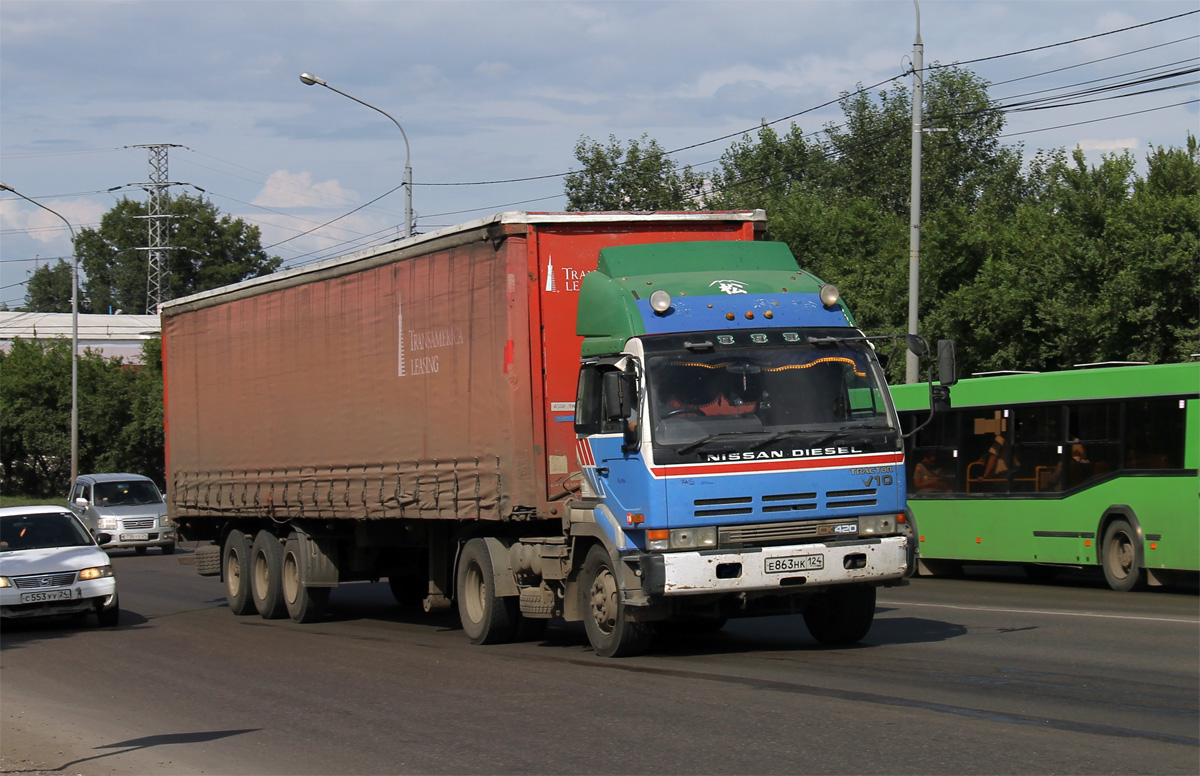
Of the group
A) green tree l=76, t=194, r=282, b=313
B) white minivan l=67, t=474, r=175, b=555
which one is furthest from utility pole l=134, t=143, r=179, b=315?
white minivan l=67, t=474, r=175, b=555

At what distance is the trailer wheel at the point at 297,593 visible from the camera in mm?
17406

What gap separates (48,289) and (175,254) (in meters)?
42.1

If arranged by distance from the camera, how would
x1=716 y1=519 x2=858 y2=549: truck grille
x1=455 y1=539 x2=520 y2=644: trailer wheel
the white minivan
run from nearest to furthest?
x1=716 y1=519 x2=858 y2=549: truck grille < x1=455 y1=539 x2=520 y2=644: trailer wheel < the white minivan

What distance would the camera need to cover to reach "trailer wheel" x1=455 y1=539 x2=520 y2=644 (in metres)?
13.2

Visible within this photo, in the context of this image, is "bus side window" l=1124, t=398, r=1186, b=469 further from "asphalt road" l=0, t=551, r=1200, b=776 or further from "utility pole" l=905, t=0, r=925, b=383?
"utility pole" l=905, t=0, r=925, b=383

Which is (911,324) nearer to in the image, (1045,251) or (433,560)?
(1045,251)

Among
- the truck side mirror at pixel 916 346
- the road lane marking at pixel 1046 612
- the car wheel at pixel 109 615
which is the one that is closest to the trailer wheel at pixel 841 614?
the truck side mirror at pixel 916 346

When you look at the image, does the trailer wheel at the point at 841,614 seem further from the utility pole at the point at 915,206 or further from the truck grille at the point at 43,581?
A: the utility pole at the point at 915,206

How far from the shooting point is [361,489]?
50.8 ft

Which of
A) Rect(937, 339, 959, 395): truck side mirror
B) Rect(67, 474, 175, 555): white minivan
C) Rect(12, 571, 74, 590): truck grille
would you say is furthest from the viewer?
Rect(67, 474, 175, 555): white minivan

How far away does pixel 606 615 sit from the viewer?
38.2 ft

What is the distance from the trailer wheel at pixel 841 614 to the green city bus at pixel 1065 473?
414 cm

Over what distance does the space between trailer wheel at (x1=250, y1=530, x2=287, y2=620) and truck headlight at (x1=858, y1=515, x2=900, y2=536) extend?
30.7 ft

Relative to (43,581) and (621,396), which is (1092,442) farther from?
(43,581)
